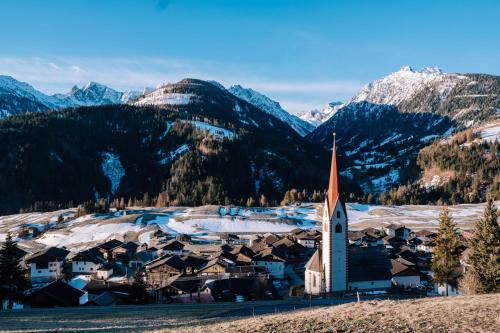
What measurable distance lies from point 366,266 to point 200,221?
3213 inches

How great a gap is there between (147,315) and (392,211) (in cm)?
12830

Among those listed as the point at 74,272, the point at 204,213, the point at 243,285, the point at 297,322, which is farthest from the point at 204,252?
the point at 297,322

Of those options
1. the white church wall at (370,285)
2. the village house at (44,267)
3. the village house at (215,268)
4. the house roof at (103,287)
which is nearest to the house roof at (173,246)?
the village house at (44,267)

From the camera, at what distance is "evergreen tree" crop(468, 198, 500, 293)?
124 ft

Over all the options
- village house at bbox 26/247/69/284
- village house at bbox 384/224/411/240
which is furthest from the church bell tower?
village house at bbox 384/224/411/240

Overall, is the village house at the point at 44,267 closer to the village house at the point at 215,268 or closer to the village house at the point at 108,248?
the village house at the point at 108,248

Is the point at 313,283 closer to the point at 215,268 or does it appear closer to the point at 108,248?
the point at 215,268

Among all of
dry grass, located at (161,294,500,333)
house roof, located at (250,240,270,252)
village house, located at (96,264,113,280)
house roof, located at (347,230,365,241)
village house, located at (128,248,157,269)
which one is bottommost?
village house, located at (96,264,113,280)

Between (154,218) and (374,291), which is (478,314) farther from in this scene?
(154,218)

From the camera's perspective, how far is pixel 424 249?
9756 centimetres

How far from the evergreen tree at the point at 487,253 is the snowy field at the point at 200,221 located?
254ft

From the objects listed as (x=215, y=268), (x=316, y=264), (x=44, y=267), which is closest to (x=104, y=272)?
(x=44, y=267)

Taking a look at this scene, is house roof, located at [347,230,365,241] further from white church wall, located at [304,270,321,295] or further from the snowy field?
white church wall, located at [304,270,321,295]

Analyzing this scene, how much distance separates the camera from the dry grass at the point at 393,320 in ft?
61.9
